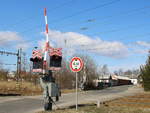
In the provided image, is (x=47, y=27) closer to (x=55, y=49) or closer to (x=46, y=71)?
(x=55, y=49)

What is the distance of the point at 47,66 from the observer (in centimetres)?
1275

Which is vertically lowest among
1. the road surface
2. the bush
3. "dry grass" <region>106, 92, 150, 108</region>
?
"dry grass" <region>106, 92, 150, 108</region>

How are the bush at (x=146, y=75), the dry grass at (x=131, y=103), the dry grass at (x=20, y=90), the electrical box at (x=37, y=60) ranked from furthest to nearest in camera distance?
the bush at (x=146, y=75) → the dry grass at (x=20, y=90) → the dry grass at (x=131, y=103) → the electrical box at (x=37, y=60)

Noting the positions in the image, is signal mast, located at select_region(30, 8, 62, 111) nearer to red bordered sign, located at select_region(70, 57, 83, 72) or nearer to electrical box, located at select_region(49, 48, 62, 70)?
electrical box, located at select_region(49, 48, 62, 70)

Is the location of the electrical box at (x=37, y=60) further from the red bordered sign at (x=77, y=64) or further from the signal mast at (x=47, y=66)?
the red bordered sign at (x=77, y=64)

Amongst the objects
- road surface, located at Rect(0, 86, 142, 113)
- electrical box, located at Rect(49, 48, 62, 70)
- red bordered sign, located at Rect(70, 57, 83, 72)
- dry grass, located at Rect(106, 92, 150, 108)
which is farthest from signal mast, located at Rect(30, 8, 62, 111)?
dry grass, located at Rect(106, 92, 150, 108)

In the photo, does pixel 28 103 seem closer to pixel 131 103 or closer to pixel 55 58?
pixel 55 58

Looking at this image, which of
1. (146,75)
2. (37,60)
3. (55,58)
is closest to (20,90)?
(146,75)

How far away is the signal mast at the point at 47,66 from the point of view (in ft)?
41.0

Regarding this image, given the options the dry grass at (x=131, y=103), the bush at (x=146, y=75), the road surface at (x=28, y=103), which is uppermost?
the bush at (x=146, y=75)

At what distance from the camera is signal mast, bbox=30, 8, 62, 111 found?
12.5 m

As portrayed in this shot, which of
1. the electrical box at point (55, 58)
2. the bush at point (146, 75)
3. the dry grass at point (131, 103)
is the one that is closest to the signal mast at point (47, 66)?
the electrical box at point (55, 58)

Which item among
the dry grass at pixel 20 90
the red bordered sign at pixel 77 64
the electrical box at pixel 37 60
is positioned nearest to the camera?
the red bordered sign at pixel 77 64

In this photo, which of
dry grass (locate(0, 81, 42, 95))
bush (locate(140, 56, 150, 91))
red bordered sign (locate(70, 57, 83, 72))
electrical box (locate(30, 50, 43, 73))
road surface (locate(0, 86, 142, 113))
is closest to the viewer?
red bordered sign (locate(70, 57, 83, 72))
